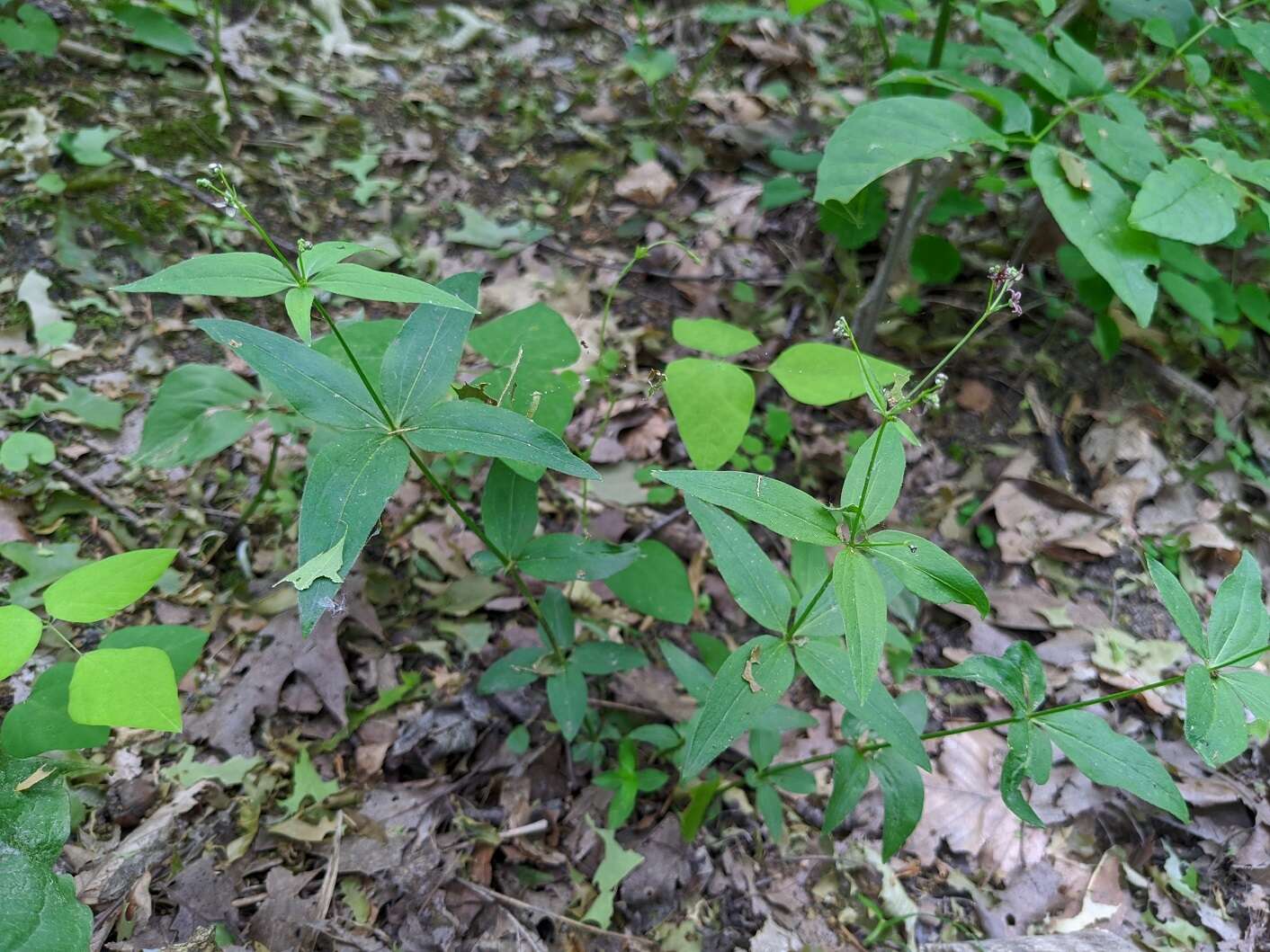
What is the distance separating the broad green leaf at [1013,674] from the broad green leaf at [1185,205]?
3.92ft

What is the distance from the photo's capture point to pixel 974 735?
2.61 meters

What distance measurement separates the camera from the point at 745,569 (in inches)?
68.9

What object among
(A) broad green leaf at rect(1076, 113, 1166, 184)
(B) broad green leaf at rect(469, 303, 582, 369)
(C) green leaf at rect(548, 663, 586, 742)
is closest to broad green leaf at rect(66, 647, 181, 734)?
(C) green leaf at rect(548, 663, 586, 742)

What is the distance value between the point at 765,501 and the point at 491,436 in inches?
21.8

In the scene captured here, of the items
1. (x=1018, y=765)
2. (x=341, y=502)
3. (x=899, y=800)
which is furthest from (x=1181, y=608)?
(x=341, y=502)

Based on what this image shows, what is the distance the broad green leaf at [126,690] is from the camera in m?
1.57

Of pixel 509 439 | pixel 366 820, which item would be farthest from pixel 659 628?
pixel 509 439

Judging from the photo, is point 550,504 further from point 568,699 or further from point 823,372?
point 823,372

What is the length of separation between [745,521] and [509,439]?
56.4 inches

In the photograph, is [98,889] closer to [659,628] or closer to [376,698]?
[376,698]

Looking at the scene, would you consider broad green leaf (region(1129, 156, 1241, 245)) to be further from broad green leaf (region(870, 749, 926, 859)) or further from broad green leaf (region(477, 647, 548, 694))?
broad green leaf (region(477, 647, 548, 694))

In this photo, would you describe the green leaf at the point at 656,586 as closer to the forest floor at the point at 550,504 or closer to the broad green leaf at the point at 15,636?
the forest floor at the point at 550,504

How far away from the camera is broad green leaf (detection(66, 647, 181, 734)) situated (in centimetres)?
157

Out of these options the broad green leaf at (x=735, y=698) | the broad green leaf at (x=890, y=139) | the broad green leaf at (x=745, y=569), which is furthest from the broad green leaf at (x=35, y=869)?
the broad green leaf at (x=890, y=139)
